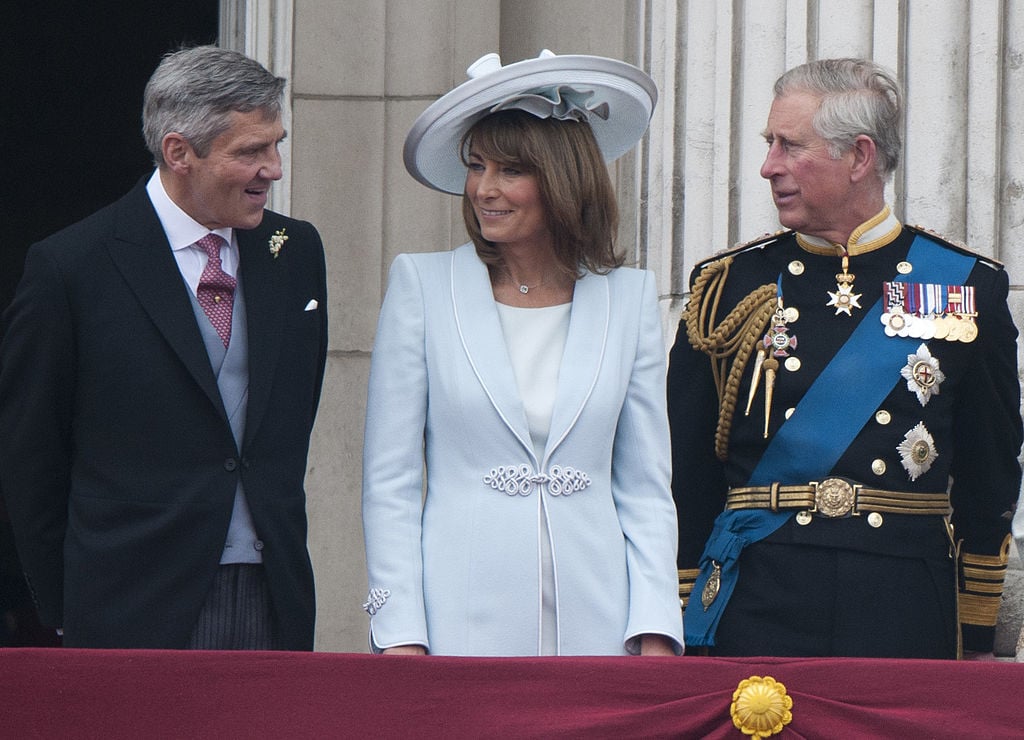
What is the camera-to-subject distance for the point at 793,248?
3.88m

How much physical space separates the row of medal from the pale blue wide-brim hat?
0.64m

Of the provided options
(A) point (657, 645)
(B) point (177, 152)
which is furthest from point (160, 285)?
(A) point (657, 645)

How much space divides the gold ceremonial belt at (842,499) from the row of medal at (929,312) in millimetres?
332

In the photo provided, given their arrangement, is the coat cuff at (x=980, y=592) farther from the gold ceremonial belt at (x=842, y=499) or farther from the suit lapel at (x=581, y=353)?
the suit lapel at (x=581, y=353)

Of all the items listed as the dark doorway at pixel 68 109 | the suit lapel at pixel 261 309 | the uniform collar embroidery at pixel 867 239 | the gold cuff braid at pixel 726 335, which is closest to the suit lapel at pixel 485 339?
the suit lapel at pixel 261 309

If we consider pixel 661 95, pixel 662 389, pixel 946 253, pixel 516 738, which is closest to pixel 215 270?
pixel 662 389

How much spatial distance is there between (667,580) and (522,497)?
12.1 inches

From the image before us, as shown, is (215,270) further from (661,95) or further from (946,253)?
(661,95)

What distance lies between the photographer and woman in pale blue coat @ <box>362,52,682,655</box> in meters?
3.20

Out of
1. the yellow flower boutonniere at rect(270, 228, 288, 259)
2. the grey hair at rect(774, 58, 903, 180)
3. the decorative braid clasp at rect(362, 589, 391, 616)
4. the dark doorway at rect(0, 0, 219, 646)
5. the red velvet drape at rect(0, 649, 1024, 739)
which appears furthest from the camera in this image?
the dark doorway at rect(0, 0, 219, 646)

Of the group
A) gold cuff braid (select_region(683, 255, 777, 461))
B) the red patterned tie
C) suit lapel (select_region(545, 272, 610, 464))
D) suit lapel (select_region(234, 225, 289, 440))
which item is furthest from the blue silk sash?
the red patterned tie

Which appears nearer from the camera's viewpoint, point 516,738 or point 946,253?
point 516,738

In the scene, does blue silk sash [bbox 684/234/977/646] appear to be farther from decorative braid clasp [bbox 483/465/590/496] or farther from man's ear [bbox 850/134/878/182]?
decorative braid clasp [bbox 483/465/590/496]

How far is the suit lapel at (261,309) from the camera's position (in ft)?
10.9
